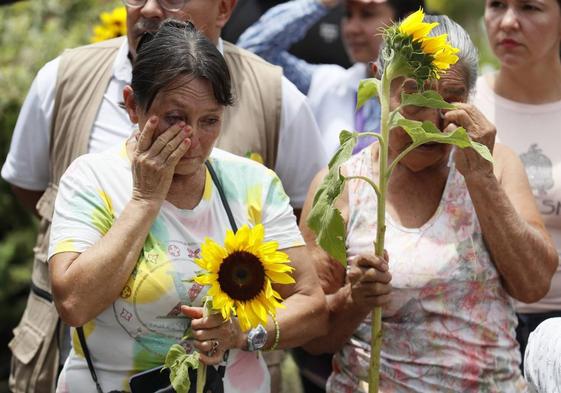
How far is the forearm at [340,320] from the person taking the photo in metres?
3.68

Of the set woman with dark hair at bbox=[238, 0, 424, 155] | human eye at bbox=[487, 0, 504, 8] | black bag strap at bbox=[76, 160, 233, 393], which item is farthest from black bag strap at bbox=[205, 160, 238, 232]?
human eye at bbox=[487, 0, 504, 8]

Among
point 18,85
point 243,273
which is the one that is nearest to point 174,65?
point 243,273

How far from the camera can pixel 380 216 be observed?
10.8 feet

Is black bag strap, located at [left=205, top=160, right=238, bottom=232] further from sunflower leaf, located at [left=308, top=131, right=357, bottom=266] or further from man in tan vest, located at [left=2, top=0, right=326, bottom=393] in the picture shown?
man in tan vest, located at [left=2, top=0, right=326, bottom=393]

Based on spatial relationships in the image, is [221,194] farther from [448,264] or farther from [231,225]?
[448,264]

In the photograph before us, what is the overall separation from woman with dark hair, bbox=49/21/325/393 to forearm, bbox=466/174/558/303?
58 centimetres

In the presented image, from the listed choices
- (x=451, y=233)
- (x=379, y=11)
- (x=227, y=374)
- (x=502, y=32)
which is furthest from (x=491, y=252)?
(x=379, y=11)

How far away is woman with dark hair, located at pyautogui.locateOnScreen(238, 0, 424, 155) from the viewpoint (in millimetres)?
5172

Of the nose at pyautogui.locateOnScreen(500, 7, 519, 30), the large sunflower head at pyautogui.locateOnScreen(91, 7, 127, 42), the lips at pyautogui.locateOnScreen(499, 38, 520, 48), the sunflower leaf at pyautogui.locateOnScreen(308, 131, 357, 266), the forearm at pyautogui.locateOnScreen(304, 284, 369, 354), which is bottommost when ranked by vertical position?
the forearm at pyautogui.locateOnScreen(304, 284, 369, 354)

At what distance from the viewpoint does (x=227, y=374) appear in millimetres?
3414

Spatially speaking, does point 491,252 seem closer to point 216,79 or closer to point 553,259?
point 553,259

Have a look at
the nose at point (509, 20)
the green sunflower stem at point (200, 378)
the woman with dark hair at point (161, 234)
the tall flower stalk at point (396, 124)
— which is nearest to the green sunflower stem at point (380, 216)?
the tall flower stalk at point (396, 124)

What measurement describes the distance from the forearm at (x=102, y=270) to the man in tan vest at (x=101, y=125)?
915 millimetres

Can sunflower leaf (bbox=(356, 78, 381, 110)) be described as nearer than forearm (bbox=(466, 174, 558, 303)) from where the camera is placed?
Yes
